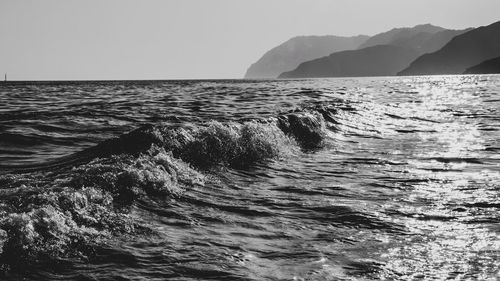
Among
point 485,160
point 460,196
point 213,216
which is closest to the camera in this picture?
point 213,216

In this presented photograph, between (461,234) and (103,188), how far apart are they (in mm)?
5727

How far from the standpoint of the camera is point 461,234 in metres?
6.50

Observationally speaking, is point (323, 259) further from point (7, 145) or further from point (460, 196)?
point (7, 145)

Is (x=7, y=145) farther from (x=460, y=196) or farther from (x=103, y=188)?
(x=460, y=196)

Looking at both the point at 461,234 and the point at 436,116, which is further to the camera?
the point at 436,116

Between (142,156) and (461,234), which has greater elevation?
(142,156)

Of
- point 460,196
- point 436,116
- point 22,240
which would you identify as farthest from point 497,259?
point 436,116

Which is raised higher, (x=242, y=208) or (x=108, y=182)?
(x=108, y=182)

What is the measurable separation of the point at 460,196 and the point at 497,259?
330 centimetres

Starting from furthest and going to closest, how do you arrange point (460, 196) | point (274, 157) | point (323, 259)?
point (274, 157) < point (460, 196) < point (323, 259)

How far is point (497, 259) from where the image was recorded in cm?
553

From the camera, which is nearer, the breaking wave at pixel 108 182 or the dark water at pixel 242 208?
the dark water at pixel 242 208

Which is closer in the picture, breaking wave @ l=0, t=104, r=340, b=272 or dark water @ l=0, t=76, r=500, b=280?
dark water @ l=0, t=76, r=500, b=280

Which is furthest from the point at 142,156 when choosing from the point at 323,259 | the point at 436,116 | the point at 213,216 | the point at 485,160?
the point at 436,116
